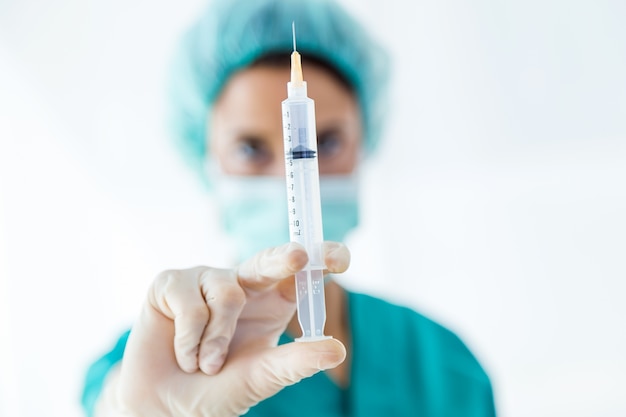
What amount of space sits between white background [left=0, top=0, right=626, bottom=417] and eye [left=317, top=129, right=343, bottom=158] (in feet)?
1.74

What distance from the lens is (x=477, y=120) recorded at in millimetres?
2402

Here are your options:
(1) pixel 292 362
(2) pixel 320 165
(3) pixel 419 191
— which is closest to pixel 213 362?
(1) pixel 292 362

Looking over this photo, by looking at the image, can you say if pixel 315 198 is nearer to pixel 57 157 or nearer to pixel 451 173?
pixel 57 157

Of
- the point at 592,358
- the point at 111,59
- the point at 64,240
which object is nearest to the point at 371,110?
the point at 111,59

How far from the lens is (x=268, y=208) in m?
1.43

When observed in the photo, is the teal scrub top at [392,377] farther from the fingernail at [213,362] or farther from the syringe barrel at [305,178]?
the syringe barrel at [305,178]

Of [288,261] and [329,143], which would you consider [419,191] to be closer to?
[329,143]

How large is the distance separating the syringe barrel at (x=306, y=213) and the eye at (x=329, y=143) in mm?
663

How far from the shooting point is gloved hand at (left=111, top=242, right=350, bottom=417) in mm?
814

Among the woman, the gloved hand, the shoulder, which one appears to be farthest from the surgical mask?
the gloved hand

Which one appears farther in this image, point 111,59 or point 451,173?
point 451,173

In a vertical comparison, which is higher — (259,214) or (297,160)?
(297,160)

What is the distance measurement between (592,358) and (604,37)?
3.94 feet

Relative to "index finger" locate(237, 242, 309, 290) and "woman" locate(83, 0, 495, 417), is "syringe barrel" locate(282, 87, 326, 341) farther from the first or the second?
"woman" locate(83, 0, 495, 417)
